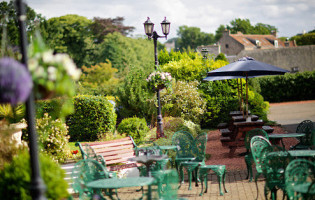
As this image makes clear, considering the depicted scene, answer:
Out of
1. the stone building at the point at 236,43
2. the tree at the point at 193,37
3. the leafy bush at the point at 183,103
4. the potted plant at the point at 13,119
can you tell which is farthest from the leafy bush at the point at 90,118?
the tree at the point at 193,37

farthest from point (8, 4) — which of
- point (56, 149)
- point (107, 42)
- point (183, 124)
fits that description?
point (56, 149)

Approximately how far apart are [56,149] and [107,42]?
40.1m

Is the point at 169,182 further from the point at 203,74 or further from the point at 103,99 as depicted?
the point at 203,74

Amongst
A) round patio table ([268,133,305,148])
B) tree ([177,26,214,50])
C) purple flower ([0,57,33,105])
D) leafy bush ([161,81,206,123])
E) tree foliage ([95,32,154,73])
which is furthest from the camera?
tree ([177,26,214,50])

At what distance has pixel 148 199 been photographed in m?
5.32

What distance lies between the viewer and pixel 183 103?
57.0 ft

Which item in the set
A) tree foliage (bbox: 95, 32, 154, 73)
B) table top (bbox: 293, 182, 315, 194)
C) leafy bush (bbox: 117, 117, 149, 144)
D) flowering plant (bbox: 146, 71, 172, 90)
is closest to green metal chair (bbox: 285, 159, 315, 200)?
table top (bbox: 293, 182, 315, 194)

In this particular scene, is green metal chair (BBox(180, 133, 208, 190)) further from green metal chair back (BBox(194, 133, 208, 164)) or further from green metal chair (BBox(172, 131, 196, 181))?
green metal chair (BBox(172, 131, 196, 181))

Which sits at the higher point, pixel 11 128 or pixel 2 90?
pixel 2 90

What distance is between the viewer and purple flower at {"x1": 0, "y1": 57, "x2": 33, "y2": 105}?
307 cm

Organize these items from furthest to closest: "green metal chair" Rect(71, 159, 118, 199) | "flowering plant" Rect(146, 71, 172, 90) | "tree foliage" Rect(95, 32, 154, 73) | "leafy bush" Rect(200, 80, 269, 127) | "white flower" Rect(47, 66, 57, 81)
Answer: "tree foliage" Rect(95, 32, 154, 73) < "leafy bush" Rect(200, 80, 269, 127) < "flowering plant" Rect(146, 71, 172, 90) < "green metal chair" Rect(71, 159, 118, 199) < "white flower" Rect(47, 66, 57, 81)

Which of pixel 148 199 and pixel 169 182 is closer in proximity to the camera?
pixel 169 182

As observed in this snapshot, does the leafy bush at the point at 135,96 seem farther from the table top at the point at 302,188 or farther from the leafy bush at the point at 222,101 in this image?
the table top at the point at 302,188

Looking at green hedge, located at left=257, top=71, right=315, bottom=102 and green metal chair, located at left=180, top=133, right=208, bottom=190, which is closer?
green metal chair, located at left=180, top=133, right=208, bottom=190
